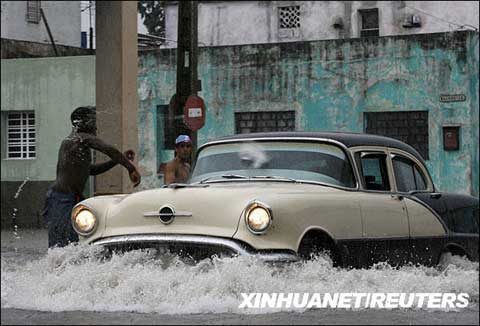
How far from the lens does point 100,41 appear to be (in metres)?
13.8

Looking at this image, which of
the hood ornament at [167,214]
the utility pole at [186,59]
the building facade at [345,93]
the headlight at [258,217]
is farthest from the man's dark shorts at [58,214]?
the building facade at [345,93]

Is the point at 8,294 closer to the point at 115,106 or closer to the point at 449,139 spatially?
the point at 115,106

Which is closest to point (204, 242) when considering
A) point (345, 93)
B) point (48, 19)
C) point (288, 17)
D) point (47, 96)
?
point (48, 19)

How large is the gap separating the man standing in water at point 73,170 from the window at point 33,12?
16.5 ft

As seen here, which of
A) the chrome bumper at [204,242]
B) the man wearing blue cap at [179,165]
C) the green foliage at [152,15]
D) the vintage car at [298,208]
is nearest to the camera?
the chrome bumper at [204,242]

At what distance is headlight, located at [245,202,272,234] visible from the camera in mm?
7371

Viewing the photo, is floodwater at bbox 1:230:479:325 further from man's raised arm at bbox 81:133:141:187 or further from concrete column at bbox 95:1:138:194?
concrete column at bbox 95:1:138:194

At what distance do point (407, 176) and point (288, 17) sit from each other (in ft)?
81.5

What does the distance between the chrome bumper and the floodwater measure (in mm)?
63

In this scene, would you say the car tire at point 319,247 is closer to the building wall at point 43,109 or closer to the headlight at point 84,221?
the headlight at point 84,221

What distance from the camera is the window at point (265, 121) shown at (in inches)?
945

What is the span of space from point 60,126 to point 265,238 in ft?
25.1

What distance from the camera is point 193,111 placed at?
51.4ft

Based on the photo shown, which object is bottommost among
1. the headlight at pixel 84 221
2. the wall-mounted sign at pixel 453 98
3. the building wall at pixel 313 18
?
the headlight at pixel 84 221
